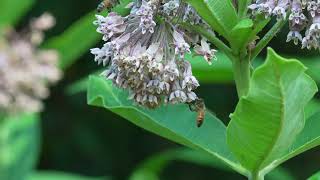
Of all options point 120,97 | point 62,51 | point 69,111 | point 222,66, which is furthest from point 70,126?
point 120,97

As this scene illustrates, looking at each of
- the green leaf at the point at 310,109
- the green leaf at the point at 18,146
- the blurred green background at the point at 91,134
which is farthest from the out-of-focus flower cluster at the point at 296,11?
the blurred green background at the point at 91,134

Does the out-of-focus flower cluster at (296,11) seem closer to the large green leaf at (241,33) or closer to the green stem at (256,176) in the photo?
the large green leaf at (241,33)

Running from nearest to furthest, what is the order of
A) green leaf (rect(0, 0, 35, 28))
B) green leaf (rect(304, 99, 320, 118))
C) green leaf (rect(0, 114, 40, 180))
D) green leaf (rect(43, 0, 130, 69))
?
1. green leaf (rect(304, 99, 320, 118))
2. green leaf (rect(0, 114, 40, 180))
3. green leaf (rect(43, 0, 130, 69))
4. green leaf (rect(0, 0, 35, 28))

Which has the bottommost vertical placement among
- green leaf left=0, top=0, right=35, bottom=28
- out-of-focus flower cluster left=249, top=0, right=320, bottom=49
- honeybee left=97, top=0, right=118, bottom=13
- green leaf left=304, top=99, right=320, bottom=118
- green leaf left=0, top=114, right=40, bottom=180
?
green leaf left=0, top=114, right=40, bottom=180

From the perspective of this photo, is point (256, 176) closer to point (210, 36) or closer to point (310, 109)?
point (210, 36)

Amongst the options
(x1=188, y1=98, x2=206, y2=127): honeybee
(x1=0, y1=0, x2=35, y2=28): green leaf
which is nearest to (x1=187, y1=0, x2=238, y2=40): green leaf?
(x1=188, y1=98, x2=206, y2=127): honeybee

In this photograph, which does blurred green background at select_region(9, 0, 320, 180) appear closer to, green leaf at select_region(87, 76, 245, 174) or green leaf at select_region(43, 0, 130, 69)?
green leaf at select_region(43, 0, 130, 69)
